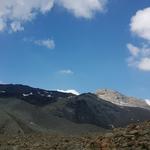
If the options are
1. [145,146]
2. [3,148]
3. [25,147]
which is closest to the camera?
[145,146]

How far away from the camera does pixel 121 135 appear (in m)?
22.8

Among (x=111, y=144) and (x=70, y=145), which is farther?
(x=70, y=145)

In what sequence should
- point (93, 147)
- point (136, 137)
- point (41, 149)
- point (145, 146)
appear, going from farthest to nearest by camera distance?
1. point (41, 149)
2. point (93, 147)
3. point (136, 137)
4. point (145, 146)

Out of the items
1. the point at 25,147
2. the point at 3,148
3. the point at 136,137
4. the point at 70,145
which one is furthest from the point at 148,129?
the point at 3,148

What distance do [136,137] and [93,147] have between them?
3055 millimetres

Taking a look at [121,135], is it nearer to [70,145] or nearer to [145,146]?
[145,146]

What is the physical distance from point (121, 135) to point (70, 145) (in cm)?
753

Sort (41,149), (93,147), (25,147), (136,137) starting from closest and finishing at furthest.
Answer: (136,137) → (93,147) → (41,149) → (25,147)

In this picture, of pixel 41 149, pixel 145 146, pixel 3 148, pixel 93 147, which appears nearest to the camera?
pixel 145 146

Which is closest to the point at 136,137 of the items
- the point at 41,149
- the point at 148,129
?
the point at 148,129

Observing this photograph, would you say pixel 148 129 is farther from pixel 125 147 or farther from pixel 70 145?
pixel 70 145

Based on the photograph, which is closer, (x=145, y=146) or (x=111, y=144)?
(x=145, y=146)

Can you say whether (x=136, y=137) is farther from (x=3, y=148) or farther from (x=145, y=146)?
(x=3, y=148)

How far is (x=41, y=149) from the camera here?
31109 millimetres
